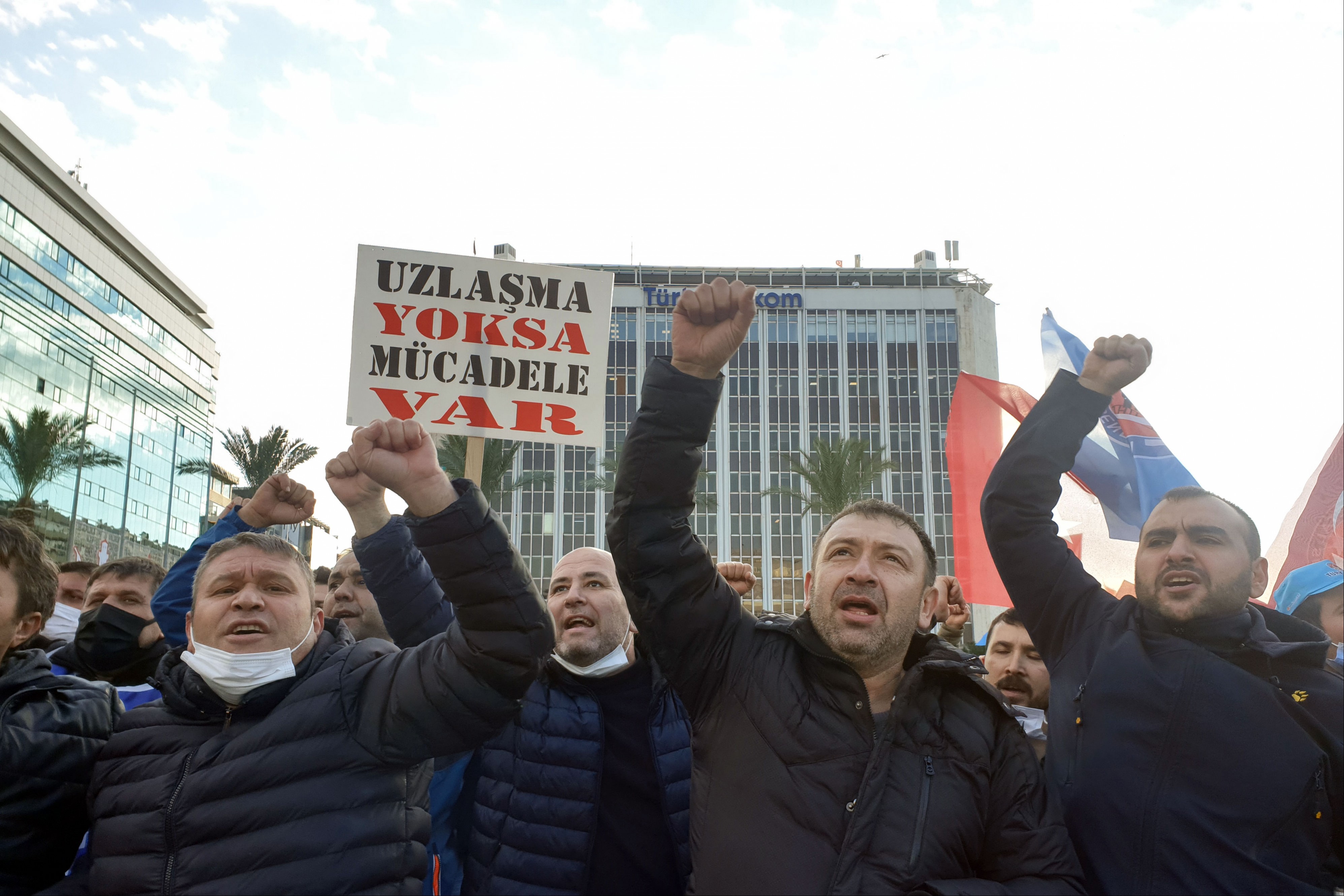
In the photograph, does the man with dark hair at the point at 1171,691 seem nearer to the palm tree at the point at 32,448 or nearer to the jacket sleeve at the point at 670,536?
the jacket sleeve at the point at 670,536

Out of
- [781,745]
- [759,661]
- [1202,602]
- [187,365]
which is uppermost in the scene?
[187,365]

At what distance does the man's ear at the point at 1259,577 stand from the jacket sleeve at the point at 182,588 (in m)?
3.64

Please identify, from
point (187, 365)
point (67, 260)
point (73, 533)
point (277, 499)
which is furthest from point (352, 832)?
point (187, 365)

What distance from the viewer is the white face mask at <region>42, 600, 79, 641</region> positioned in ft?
16.9

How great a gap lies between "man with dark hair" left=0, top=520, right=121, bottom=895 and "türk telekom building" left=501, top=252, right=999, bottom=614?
57.3m

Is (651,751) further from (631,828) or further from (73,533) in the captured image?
(73,533)

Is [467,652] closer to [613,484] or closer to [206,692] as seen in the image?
[206,692]

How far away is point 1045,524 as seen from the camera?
315 cm

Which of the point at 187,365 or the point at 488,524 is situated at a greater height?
the point at 187,365

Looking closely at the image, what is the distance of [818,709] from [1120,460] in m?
4.95

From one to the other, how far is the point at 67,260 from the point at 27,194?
5.41 m

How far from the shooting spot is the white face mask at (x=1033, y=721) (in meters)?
3.32

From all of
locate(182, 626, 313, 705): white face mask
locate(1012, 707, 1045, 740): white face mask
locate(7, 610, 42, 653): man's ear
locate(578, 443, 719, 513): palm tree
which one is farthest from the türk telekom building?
locate(182, 626, 313, 705): white face mask

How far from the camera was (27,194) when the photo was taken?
51.7 metres
